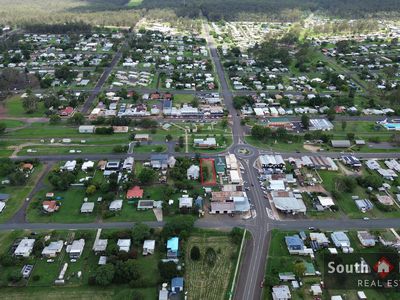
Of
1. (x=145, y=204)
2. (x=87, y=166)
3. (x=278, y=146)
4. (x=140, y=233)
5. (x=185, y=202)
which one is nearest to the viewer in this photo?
(x=140, y=233)

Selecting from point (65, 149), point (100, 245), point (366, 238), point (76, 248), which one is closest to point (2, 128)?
point (65, 149)

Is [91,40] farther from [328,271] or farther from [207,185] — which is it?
[328,271]

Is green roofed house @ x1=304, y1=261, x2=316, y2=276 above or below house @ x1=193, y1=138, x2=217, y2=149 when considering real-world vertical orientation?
below

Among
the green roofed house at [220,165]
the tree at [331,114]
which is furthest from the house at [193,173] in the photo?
the tree at [331,114]

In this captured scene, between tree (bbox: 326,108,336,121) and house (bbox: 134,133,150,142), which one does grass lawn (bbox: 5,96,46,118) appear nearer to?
house (bbox: 134,133,150,142)

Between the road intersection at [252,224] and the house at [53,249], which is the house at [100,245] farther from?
the house at [53,249]

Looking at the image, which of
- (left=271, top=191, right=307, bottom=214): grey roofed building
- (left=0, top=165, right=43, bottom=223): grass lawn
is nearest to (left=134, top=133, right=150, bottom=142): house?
(left=0, top=165, right=43, bottom=223): grass lawn

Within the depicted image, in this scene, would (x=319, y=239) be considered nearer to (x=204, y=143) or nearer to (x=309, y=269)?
(x=309, y=269)
